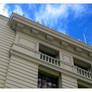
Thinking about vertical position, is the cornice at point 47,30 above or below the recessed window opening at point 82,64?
above

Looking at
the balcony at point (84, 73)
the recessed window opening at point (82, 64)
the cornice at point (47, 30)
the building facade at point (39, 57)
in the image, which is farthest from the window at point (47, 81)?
the cornice at point (47, 30)

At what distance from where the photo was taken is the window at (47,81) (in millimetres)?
15287

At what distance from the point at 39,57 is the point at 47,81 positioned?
2095 mm

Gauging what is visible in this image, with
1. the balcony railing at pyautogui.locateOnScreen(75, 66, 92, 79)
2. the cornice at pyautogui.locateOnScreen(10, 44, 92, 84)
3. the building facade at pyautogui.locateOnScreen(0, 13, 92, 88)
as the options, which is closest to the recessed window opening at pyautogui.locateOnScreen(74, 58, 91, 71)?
the building facade at pyautogui.locateOnScreen(0, 13, 92, 88)

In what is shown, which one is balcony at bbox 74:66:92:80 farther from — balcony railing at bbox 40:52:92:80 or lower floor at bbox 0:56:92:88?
lower floor at bbox 0:56:92:88

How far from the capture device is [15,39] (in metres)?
16.3

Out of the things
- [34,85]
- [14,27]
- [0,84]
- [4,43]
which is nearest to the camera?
[0,84]

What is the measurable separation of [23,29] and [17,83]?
6077 millimetres

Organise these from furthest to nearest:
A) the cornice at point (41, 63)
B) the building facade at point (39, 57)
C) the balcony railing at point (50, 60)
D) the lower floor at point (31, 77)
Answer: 1. the balcony railing at point (50, 60)
2. the cornice at point (41, 63)
3. the building facade at point (39, 57)
4. the lower floor at point (31, 77)

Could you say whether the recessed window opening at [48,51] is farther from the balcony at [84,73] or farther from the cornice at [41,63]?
the balcony at [84,73]

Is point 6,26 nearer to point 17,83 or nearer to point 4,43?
point 4,43

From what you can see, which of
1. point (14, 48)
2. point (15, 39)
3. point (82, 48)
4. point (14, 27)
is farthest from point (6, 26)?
point (82, 48)

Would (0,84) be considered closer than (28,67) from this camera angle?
Yes

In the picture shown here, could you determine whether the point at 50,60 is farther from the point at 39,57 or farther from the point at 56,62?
the point at 39,57
